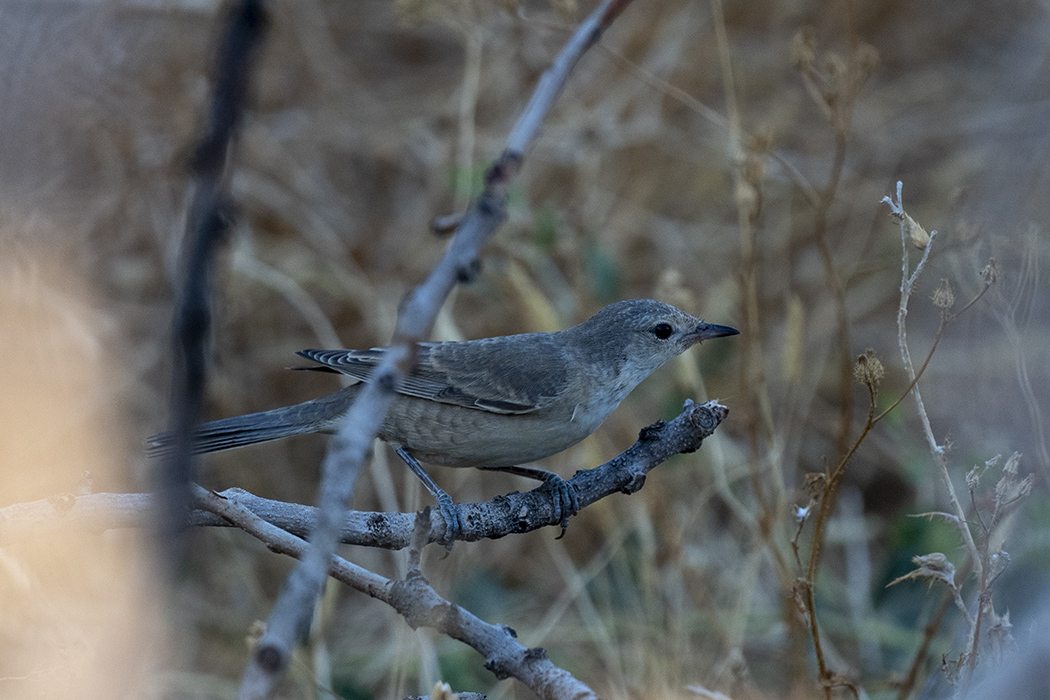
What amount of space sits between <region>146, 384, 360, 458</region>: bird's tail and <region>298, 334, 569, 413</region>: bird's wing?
148mm

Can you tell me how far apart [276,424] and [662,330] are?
1.62 metres

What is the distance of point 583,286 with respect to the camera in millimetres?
5285

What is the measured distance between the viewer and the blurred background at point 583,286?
4.13 meters

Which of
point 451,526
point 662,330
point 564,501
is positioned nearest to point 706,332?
point 662,330

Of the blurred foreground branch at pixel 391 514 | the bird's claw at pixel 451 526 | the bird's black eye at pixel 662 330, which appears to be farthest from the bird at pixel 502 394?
the bird's claw at pixel 451 526

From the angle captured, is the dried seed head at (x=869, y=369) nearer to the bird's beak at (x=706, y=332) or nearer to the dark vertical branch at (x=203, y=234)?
the bird's beak at (x=706, y=332)

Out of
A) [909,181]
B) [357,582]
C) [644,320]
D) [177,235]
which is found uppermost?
[909,181]

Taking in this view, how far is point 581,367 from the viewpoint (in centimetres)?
356

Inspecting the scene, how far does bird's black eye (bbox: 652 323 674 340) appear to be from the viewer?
3.68 meters

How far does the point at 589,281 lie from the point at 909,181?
3.21 meters

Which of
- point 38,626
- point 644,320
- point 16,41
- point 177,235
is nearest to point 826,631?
point 644,320

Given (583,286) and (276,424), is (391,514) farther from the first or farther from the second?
(583,286)

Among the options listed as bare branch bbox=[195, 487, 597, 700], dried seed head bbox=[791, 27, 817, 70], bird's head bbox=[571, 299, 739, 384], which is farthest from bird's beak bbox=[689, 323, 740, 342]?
bare branch bbox=[195, 487, 597, 700]

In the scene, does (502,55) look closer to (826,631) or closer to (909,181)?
(909,181)
